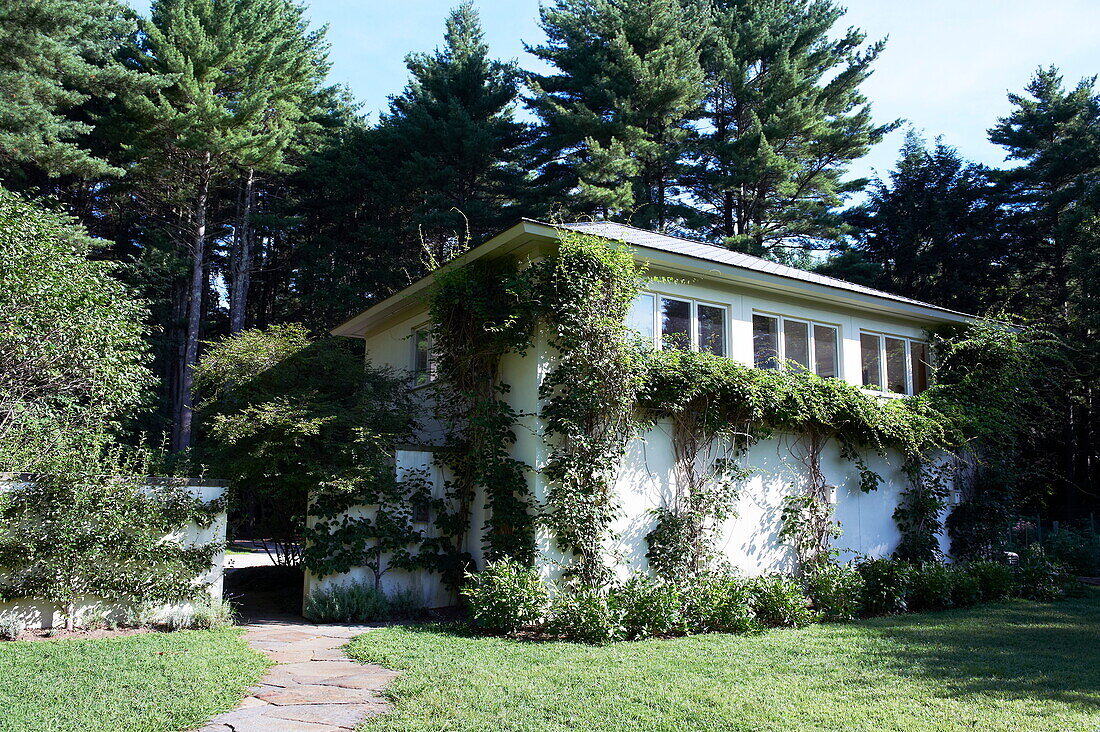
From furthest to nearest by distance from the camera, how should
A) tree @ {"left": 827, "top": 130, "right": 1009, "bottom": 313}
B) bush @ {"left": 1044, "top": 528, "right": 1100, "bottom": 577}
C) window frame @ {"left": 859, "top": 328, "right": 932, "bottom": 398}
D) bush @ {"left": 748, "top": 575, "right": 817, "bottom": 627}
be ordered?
tree @ {"left": 827, "top": 130, "right": 1009, "bottom": 313} → bush @ {"left": 1044, "top": 528, "right": 1100, "bottom": 577} → window frame @ {"left": 859, "top": 328, "right": 932, "bottom": 398} → bush @ {"left": 748, "top": 575, "right": 817, "bottom": 627}

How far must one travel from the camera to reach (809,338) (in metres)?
12.2

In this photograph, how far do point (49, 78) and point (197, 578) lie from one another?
1575 centimetres

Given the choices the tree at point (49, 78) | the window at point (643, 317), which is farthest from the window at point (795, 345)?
the tree at point (49, 78)

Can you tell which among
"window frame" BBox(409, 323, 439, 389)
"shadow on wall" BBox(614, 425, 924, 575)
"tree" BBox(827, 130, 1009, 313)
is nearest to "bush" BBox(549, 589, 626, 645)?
"shadow on wall" BBox(614, 425, 924, 575)

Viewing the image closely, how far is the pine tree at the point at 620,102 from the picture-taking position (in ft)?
74.5

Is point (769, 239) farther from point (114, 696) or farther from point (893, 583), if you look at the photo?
point (114, 696)

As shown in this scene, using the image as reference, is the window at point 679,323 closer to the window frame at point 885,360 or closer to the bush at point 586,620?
the window frame at point 885,360

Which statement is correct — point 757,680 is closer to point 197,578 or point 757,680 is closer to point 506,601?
point 506,601

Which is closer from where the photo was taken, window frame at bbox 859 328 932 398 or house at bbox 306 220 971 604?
house at bbox 306 220 971 604

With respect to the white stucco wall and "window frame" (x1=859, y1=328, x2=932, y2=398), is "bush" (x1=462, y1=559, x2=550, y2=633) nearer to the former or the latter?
the white stucco wall

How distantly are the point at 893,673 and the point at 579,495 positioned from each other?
12.6 feet

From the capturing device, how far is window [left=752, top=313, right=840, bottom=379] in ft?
38.1

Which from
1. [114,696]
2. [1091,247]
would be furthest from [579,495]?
[1091,247]

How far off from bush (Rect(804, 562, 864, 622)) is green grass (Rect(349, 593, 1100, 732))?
2.31 feet
